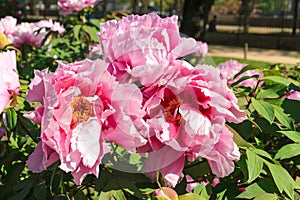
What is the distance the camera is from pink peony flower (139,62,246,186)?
1.08m

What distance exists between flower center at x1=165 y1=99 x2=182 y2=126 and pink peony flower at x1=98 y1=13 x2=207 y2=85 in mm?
67

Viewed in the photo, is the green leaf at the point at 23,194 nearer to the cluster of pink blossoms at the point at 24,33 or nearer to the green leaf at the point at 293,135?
the green leaf at the point at 293,135

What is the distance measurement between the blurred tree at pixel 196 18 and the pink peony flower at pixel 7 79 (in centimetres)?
948

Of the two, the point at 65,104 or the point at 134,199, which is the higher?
the point at 65,104

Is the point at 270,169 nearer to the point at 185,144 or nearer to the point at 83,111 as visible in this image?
the point at 185,144

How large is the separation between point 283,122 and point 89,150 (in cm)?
62

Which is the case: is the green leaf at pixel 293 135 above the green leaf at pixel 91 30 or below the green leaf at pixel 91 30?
above

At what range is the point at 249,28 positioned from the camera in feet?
75.7

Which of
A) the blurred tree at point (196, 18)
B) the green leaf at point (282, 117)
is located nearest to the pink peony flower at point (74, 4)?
the green leaf at point (282, 117)

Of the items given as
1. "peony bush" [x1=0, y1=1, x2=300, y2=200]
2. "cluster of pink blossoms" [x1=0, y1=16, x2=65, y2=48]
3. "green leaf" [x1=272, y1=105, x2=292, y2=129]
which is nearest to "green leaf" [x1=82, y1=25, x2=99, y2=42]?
"cluster of pink blossoms" [x1=0, y1=16, x2=65, y2=48]

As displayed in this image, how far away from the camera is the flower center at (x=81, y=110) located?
108 centimetres

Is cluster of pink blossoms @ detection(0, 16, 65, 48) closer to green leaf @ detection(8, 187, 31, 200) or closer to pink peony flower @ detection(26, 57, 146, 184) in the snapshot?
green leaf @ detection(8, 187, 31, 200)

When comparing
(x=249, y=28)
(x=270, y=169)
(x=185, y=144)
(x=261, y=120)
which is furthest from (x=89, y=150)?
(x=249, y=28)

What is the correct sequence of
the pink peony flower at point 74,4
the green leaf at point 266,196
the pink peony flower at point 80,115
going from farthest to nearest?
the pink peony flower at point 74,4 < the green leaf at point 266,196 < the pink peony flower at point 80,115
